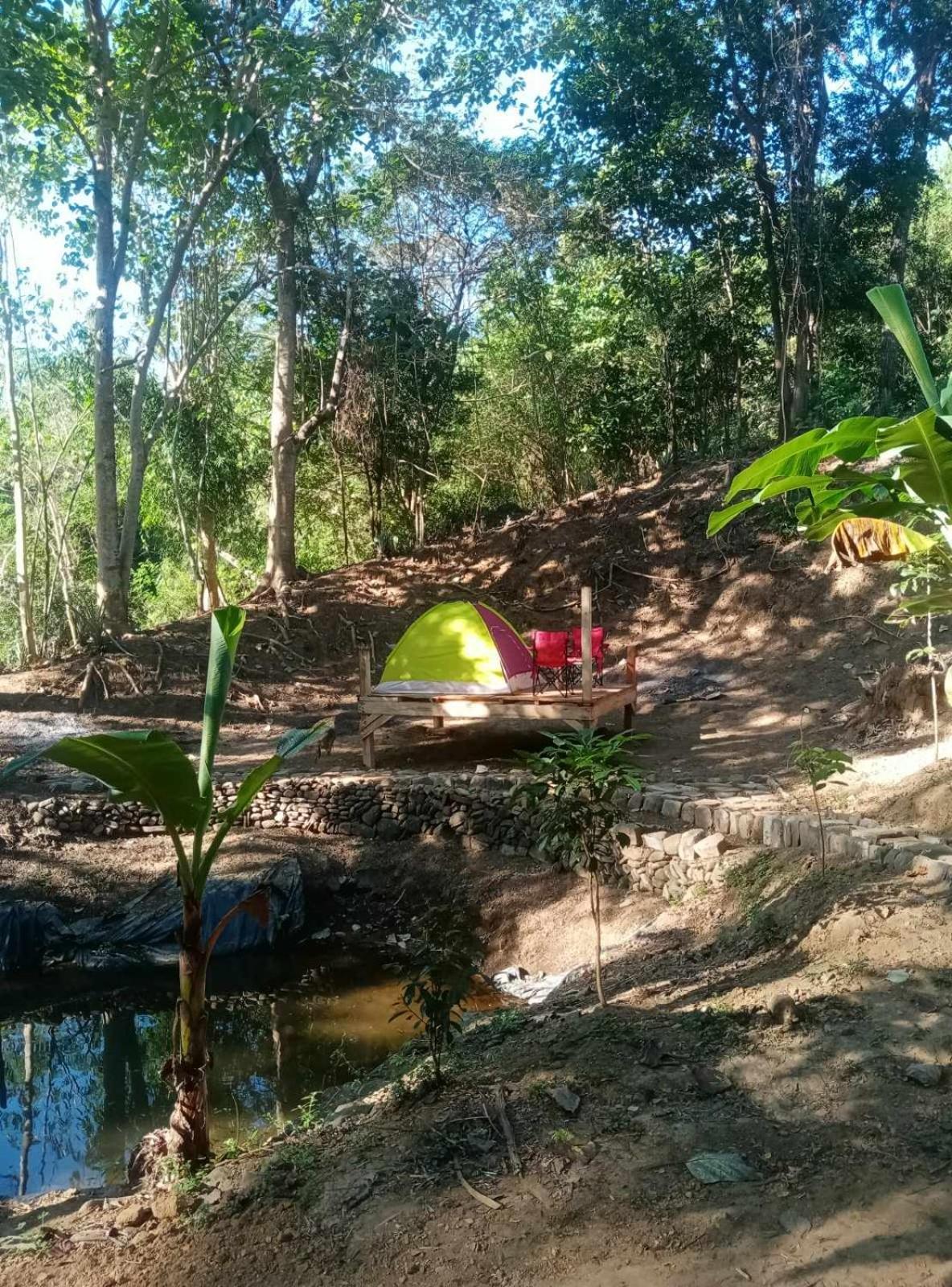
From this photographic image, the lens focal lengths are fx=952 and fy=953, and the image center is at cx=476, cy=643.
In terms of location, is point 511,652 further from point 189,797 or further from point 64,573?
point 64,573

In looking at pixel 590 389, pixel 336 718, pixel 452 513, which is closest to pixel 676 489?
pixel 590 389

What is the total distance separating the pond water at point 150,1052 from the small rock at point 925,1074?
3.08m

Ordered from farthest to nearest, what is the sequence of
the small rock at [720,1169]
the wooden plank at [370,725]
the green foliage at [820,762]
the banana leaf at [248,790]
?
the wooden plank at [370,725]
the green foliage at [820,762]
the banana leaf at [248,790]
the small rock at [720,1169]

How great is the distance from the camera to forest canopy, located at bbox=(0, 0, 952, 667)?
12102 mm

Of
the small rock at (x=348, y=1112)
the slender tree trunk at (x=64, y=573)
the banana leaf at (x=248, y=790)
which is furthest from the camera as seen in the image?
the slender tree trunk at (x=64, y=573)

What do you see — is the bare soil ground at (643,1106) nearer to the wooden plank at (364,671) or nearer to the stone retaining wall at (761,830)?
the stone retaining wall at (761,830)

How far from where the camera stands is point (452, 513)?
16.9m

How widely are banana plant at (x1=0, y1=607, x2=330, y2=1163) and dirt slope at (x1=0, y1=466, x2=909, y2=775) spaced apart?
5.35 meters

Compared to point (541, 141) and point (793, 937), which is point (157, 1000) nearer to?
point (793, 937)

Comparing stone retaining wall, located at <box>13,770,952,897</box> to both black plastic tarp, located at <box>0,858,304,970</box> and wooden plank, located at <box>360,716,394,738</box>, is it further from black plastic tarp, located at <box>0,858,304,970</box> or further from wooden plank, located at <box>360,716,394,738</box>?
black plastic tarp, located at <box>0,858,304,970</box>

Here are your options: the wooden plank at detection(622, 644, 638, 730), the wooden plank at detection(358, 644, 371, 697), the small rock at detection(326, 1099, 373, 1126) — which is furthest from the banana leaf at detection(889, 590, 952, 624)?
the wooden plank at detection(358, 644, 371, 697)

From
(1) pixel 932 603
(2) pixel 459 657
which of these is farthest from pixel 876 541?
(2) pixel 459 657

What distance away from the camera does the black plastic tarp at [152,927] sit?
6.96 metres

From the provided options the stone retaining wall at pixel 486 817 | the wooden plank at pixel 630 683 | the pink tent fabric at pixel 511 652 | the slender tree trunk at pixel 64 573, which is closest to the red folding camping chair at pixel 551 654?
the pink tent fabric at pixel 511 652
